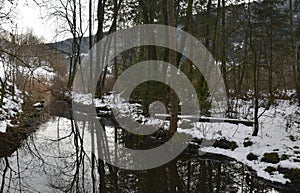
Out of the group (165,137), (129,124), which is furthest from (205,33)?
(165,137)

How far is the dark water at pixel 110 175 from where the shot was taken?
7.09m

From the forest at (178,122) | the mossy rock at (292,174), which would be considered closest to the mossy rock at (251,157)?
the forest at (178,122)

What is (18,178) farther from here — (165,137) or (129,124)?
(129,124)

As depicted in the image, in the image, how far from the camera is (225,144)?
9.82m

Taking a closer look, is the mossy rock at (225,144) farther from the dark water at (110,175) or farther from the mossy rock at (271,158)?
the mossy rock at (271,158)

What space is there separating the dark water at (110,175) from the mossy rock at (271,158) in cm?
58

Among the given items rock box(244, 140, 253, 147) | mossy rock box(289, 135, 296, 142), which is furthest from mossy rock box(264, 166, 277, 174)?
mossy rock box(289, 135, 296, 142)

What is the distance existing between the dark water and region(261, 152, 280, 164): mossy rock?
0.58 metres

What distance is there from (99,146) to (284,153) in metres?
6.08

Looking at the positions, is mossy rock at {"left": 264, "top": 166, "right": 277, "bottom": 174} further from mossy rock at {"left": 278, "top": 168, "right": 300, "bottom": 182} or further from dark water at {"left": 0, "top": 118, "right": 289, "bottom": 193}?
dark water at {"left": 0, "top": 118, "right": 289, "bottom": 193}

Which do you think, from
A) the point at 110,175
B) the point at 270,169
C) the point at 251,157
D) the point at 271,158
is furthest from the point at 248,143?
the point at 110,175

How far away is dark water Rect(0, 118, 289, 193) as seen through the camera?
7090 millimetres

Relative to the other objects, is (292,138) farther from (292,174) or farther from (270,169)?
(292,174)

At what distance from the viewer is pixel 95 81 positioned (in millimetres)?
22312
